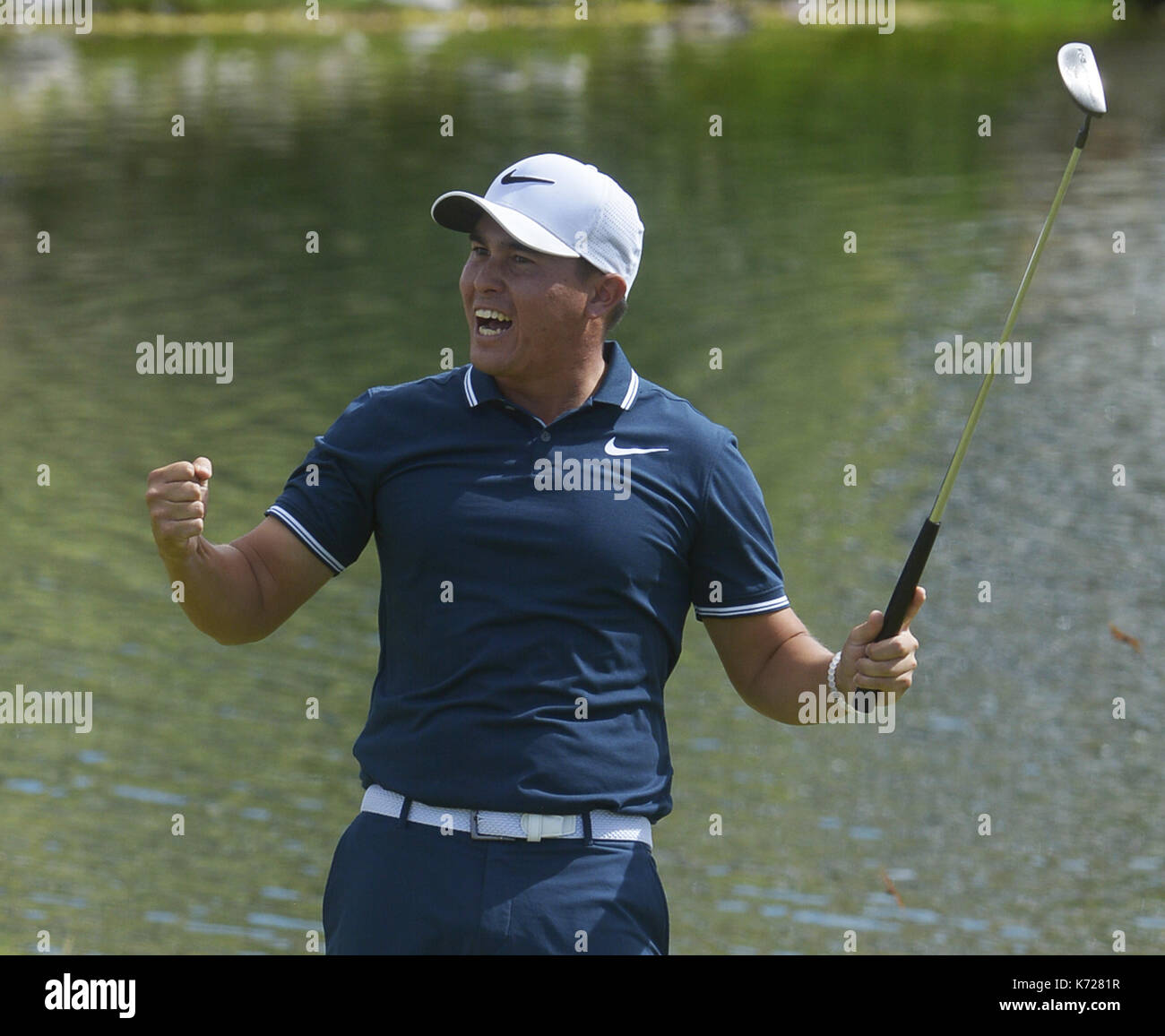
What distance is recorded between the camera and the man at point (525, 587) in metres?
3.47

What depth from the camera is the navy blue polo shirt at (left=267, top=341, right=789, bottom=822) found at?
3502mm

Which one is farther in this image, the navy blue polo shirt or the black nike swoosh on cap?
the black nike swoosh on cap

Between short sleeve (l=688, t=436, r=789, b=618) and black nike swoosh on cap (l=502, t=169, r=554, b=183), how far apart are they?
2.07 feet

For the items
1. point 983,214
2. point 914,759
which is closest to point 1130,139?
point 983,214

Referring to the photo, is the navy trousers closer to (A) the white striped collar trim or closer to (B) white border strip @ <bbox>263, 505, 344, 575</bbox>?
(B) white border strip @ <bbox>263, 505, 344, 575</bbox>

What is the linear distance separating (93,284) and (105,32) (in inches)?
973

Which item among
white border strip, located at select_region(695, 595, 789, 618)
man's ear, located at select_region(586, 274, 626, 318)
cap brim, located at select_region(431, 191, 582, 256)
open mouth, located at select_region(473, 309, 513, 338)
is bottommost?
white border strip, located at select_region(695, 595, 789, 618)

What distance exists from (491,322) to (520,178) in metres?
0.28

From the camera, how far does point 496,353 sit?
3.69 meters

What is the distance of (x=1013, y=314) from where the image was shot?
346 centimetres

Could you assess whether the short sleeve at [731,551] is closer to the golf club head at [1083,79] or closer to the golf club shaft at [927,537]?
the golf club shaft at [927,537]

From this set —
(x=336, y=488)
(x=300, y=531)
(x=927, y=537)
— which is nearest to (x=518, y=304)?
(x=336, y=488)

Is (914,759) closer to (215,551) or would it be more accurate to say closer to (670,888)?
(670,888)

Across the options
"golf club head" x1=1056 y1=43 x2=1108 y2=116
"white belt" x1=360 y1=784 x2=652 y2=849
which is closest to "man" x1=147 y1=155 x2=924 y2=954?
"white belt" x1=360 y1=784 x2=652 y2=849
